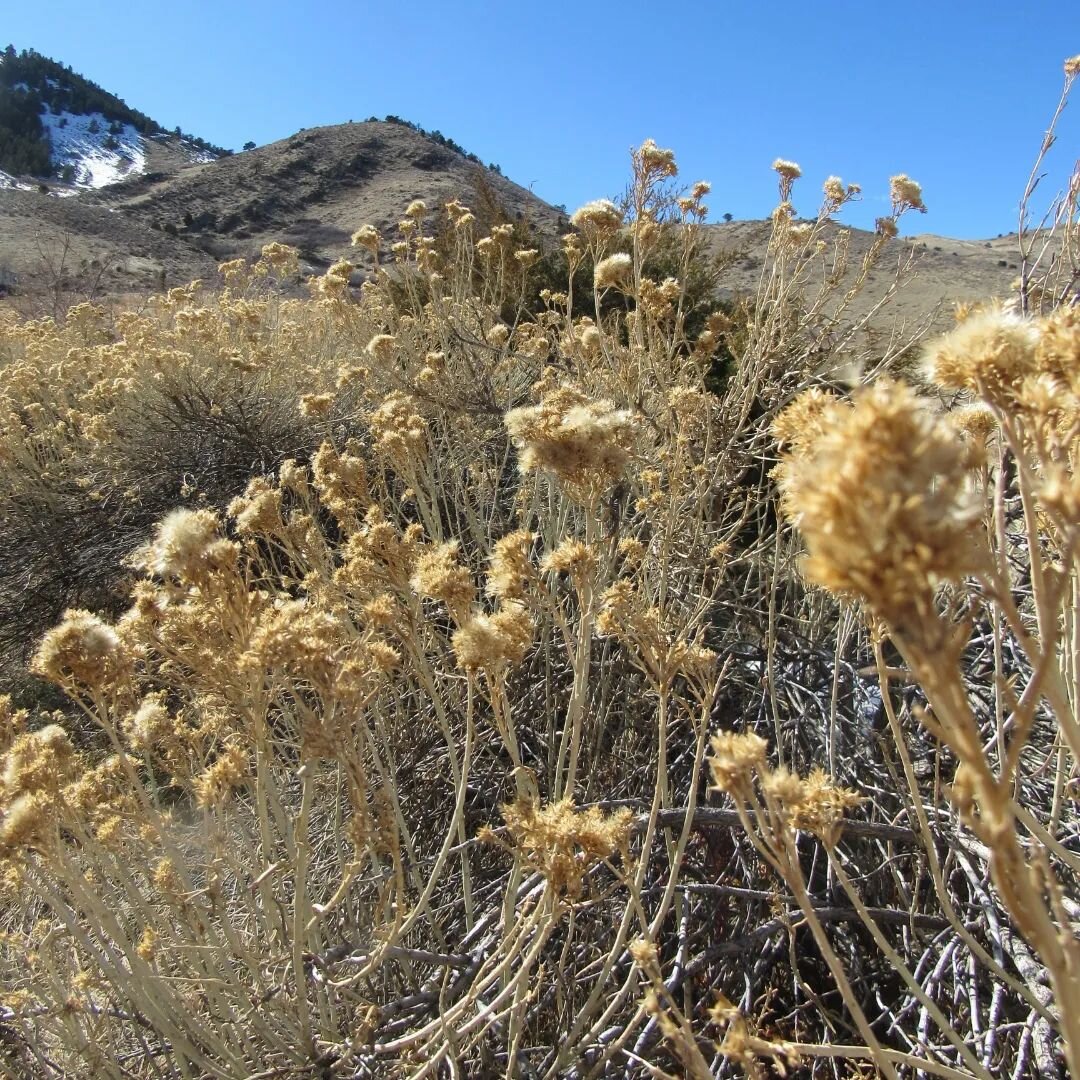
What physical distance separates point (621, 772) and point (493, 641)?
1.26m

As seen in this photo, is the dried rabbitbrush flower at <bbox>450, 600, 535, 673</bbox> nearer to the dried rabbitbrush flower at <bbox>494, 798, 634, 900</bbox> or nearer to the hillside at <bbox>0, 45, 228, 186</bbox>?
the dried rabbitbrush flower at <bbox>494, 798, 634, 900</bbox>

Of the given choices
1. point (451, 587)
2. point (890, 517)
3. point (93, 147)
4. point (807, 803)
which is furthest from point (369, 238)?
point (93, 147)

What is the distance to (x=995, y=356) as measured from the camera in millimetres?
930

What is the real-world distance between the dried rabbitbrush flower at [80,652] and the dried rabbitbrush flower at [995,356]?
5.66 feet

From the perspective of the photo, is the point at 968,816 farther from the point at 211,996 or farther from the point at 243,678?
the point at 211,996

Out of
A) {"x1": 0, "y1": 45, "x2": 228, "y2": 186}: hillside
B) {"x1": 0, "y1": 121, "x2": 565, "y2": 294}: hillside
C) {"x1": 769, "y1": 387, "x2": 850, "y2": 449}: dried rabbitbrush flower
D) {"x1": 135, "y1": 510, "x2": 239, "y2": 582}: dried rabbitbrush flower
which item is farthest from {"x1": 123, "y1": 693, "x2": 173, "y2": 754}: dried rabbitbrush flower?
{"x1": 0, "y1": 45, "x2": 228, "y2": 186}: hillside

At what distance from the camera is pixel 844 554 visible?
53 centimetres

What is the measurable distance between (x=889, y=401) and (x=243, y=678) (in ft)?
5.49

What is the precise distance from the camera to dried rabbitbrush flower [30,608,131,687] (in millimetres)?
1637

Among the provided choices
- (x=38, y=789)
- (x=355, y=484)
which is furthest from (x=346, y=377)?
(x=38, y=789)

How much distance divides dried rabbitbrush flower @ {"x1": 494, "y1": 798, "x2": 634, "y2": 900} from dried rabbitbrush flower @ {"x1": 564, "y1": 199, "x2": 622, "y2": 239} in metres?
2.59

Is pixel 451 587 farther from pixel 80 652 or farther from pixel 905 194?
pixel 905 194

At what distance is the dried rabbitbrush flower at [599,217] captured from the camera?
316 centimetres

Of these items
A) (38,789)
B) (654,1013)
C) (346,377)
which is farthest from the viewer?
(346,377)
